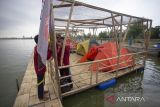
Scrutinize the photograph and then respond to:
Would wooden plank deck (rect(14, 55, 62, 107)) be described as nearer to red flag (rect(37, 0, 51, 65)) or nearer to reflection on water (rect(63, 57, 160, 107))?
reflection on water (rect(63, 57, 160, 107))

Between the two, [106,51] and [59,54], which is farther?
[106,51]

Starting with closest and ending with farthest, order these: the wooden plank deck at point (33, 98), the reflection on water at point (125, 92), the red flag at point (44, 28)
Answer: the red flag at point (44, 28), the wooden plank deck at point (33, 98), the reflection on water at point (125, 92)

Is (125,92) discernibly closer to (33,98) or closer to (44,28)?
(33,98)

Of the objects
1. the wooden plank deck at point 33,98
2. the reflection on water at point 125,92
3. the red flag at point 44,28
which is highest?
the red flag at point 44,28

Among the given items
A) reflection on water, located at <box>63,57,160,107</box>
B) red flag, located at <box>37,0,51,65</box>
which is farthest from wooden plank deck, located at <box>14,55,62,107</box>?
red flag, located at <box>37,0,51,65</box>

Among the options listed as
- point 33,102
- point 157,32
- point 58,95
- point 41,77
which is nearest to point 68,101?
point 58,95

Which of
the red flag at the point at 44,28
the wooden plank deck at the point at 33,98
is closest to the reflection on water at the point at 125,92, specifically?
the wooden plank deck at the point at 33,98

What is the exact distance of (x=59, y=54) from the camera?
4.40 metres

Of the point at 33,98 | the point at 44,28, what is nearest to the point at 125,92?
the point at 33,98

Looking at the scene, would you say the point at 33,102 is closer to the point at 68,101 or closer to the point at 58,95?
the point at 58,95

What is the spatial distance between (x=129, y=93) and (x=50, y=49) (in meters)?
3.91

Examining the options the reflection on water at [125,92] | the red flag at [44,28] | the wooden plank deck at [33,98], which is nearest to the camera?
the red flag at [44,28]

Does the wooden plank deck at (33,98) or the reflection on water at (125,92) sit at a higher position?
the wooden plank deck at (33,98)

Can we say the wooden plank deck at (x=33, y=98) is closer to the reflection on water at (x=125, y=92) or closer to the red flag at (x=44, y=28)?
the reflection on water at (x=125, y=92)
